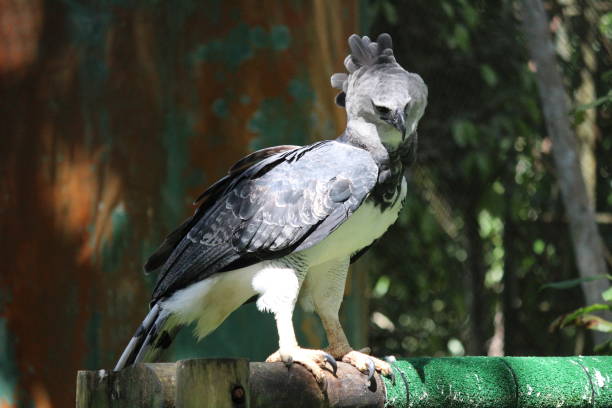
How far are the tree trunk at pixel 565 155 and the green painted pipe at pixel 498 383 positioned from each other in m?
1.21

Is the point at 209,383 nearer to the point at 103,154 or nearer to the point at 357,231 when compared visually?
the point at 357,231

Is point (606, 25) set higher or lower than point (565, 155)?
higher

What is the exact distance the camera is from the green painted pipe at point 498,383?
2031 millimetres

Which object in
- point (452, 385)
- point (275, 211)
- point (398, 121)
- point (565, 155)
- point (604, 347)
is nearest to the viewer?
point (452, 385)

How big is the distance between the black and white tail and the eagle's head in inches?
28.3

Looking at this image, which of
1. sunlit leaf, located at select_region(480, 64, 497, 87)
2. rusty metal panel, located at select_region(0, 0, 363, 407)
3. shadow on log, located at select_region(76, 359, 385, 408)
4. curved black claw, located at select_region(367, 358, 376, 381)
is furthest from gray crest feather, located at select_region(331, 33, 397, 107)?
sunlit leaf, located at select_region(480, 64, 497, 87)

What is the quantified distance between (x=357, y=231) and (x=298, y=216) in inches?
6.7

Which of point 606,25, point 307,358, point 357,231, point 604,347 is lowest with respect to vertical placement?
point 604,347

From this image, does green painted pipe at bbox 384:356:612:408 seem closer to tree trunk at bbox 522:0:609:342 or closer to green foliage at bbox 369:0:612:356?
tree trunk at bbox 522:0:609:342

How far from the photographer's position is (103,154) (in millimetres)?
2895

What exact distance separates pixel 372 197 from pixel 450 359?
1.50 feet

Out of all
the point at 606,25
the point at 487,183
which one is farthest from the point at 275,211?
the point at 606,25

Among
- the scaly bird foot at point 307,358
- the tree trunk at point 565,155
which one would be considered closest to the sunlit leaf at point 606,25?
the tree trunk at point 565,155

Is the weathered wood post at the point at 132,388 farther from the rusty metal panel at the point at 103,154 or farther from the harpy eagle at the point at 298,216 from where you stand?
the rusty metal panel at the point at 103,154
